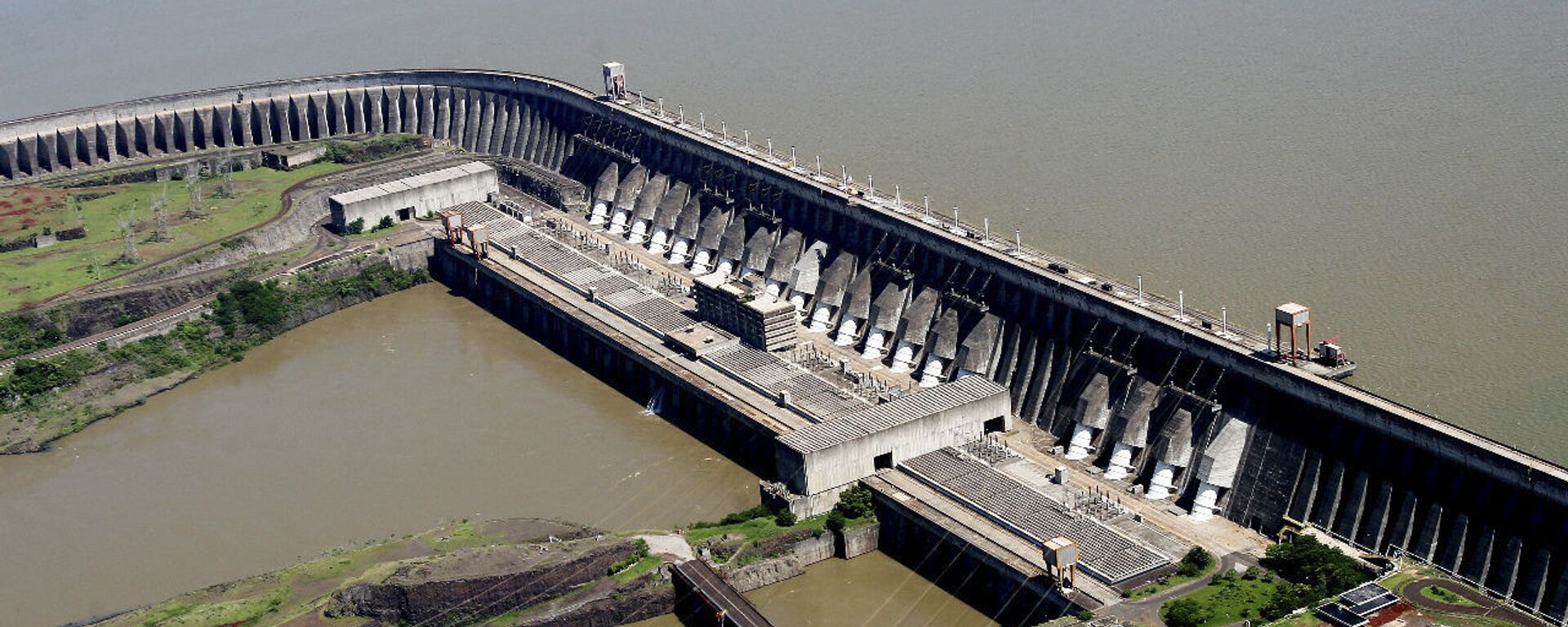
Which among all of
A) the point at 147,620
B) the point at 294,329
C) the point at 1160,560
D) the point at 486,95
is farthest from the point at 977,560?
the point at 486,95

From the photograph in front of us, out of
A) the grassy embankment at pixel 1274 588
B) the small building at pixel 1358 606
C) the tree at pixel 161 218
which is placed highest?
the small building at pixel 1358 606

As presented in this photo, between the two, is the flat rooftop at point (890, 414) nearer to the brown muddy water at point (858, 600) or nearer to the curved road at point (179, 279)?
the brown muddy water at point (858, 600)

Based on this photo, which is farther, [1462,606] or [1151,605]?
[1151,605]

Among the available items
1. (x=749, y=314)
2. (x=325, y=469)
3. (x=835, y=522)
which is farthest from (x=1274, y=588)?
(x=325, y=469)

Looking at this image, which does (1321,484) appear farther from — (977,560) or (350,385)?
(350,385)

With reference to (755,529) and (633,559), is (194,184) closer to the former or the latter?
(633,559)

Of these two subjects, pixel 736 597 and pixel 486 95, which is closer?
pixel 736 597

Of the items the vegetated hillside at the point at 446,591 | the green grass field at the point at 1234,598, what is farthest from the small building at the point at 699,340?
the green grass field at the point at 1234,598
